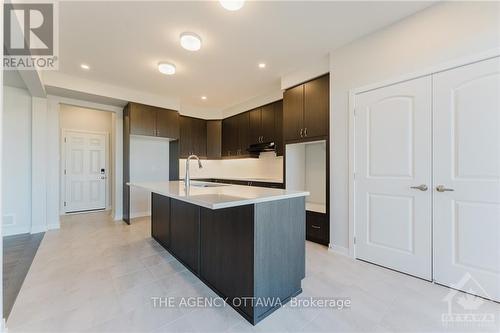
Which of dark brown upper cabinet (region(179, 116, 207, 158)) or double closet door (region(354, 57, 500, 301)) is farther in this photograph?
dark brown upper cabinet (region(179, 116, 207, 158))

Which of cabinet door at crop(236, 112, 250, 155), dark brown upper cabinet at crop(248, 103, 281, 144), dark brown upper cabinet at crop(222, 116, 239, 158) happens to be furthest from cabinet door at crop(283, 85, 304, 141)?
dark brown upper cabinet at crop(222, 116, 239, 158)

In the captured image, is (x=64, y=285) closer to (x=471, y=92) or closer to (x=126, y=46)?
(x=126, y=46)

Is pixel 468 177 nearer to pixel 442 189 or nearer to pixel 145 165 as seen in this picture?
pixel 442 189

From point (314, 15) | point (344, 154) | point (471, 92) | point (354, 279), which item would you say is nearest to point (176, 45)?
point (314, 15)

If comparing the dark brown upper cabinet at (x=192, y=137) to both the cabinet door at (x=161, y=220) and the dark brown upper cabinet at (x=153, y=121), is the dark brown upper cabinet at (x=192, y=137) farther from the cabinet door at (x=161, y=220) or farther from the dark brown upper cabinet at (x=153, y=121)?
the cabinet door at (x=161, y=220)

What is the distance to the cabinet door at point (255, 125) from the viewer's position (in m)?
4.64

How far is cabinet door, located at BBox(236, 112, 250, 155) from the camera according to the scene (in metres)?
4.95

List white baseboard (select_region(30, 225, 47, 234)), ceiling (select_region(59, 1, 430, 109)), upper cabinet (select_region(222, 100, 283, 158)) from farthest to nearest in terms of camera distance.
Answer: upper cabinet (select_region(222, 100, 283, 158)), white baseboard (select_region(30, 225, 47, 234)), ceiling (select_region(59, 1, 430, 109))

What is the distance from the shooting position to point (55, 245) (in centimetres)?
313

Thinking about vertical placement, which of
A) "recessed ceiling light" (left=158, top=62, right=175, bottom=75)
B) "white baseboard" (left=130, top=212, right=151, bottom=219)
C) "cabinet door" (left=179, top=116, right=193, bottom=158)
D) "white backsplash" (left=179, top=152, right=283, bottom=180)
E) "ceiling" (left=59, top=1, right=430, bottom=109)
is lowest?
"white baseboard" (left=130, top=212, right=151, bottom=219)

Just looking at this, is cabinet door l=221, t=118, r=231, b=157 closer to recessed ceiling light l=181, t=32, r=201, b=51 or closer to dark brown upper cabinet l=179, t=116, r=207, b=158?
dark brown upper cabinet l=179, t=116, r=207, b=158

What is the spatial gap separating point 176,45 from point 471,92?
10.4 ft

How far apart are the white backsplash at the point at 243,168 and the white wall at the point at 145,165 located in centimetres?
48

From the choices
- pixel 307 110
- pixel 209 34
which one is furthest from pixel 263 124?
pixel 209 34
